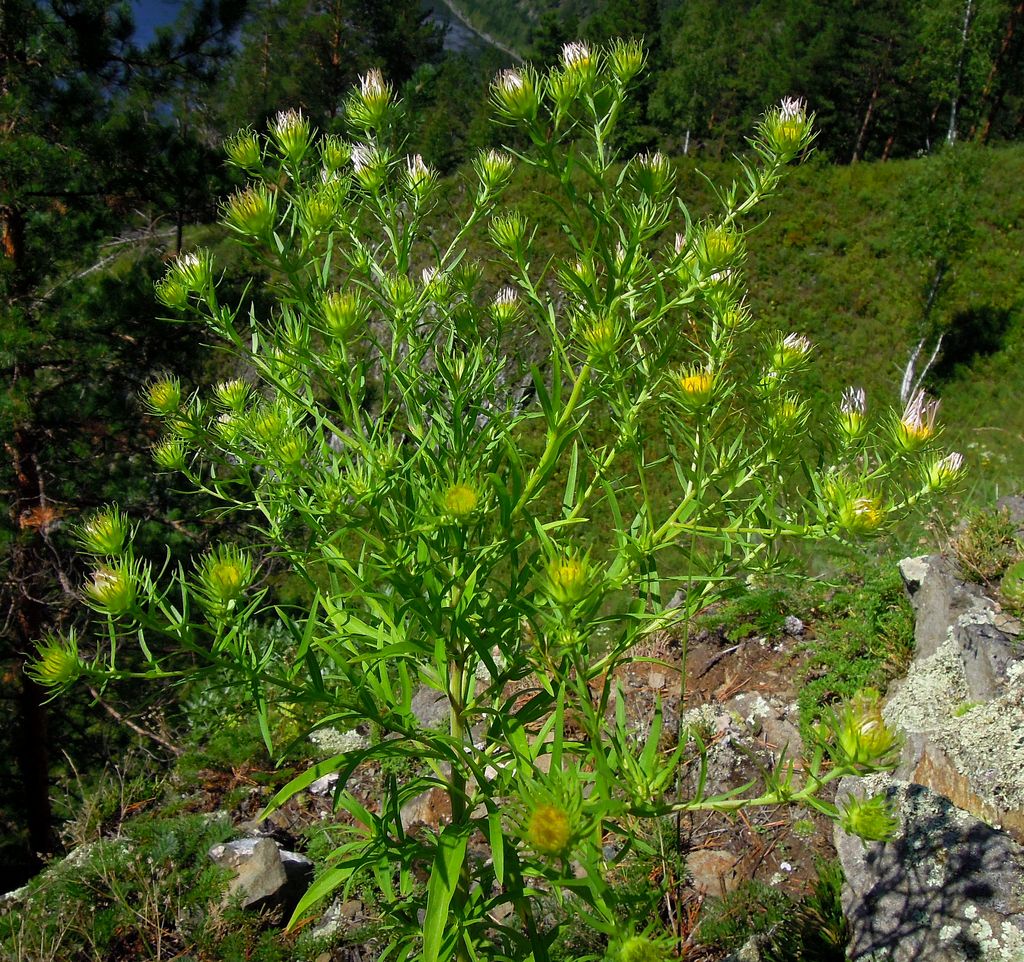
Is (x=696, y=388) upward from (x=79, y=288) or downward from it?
downward

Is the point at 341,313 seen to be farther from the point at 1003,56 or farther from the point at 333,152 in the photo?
the point at 1003,56

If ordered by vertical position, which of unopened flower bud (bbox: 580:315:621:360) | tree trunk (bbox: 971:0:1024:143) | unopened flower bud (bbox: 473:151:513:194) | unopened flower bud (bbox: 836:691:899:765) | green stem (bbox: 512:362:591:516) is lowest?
unopened flower bud (bbox: 836:691:899:765)

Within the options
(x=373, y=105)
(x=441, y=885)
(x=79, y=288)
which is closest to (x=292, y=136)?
(x=373, y=105)

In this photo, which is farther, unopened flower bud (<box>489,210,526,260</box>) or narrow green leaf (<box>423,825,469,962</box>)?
unopened flower bud (<box>489,210,526,260</box>)

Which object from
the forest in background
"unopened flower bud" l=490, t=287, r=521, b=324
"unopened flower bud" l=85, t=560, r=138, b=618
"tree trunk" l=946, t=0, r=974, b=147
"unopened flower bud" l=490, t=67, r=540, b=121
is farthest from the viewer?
"tree trunk" l=946, t=0, r=974, b=147

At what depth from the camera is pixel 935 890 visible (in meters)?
1.91

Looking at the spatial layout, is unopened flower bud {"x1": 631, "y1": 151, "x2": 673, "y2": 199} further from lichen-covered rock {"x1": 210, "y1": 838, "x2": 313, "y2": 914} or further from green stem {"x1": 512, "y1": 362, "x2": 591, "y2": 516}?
lichen-covered rock {"x1": 210, "y1": 838, "x2": 313, "y2": 914}

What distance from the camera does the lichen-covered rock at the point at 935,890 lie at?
1.79 metres

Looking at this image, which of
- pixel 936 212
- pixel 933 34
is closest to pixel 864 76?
pixel 933 34

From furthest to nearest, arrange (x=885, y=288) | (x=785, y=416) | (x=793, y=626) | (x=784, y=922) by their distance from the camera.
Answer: (x=885, y=288)
(x=793, y=626)
(x=784, y=922)
(x=785, y=416)

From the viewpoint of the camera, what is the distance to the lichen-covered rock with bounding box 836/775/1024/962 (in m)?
1.79

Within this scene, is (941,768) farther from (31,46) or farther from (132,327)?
(31,46)

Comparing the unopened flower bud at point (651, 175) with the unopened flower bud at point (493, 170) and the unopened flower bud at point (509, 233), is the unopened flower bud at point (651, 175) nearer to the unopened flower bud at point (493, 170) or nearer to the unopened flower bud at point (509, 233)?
the unopened flower bud at point (509, 233)

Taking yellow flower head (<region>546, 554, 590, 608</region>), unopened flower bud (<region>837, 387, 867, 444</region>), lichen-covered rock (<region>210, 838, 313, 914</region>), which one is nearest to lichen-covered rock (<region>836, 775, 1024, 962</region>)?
unopened flower bud (<region>837, 387, 867, 444</region>)
